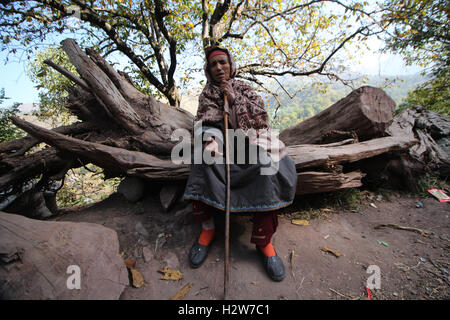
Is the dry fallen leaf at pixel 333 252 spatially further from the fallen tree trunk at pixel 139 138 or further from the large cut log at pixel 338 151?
the large cut log at pixel 338 151

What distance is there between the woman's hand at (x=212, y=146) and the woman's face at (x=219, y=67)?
0.88m

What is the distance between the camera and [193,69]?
655 cm

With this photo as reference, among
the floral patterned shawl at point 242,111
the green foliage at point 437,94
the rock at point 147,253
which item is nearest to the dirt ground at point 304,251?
the rock at point 147,253

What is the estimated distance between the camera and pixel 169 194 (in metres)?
2.59

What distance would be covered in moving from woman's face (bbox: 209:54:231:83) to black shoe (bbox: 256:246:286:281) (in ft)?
6.83

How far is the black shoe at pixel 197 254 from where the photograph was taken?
1.82 m

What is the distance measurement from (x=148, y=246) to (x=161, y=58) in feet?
20.0

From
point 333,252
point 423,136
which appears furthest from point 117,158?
point 423,136

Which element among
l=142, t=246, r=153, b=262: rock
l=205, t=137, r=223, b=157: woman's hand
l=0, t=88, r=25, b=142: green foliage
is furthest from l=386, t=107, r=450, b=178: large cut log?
l=0, t=88, r=25, b=142: green foliage

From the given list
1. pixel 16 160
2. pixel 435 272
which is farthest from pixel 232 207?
pixel 16 160

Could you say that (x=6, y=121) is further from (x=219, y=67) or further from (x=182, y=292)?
(x=182, y=292)

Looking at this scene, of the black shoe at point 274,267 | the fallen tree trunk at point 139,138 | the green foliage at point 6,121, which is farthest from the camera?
the green foliage at point 6,121

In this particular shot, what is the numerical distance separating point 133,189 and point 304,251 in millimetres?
2321
